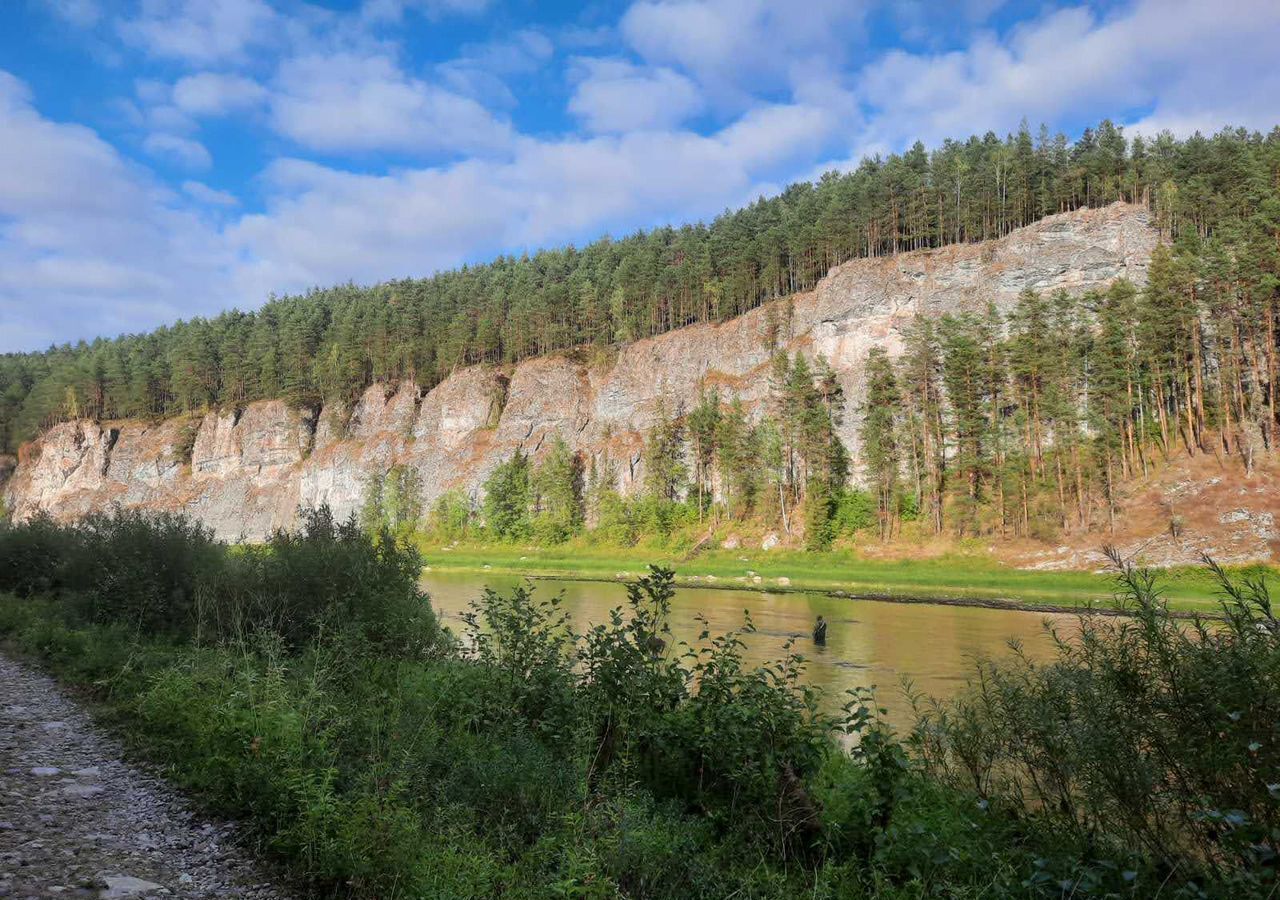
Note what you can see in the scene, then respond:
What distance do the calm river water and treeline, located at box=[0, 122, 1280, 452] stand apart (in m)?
42.3

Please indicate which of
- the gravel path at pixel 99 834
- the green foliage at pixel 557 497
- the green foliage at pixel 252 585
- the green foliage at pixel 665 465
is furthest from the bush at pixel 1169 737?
the green foliage at pixel 557 497

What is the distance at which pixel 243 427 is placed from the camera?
397 feet

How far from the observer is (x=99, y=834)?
6094 millimetres

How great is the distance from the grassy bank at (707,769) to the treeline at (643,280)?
64409mm

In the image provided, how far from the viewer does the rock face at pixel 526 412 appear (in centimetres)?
7194

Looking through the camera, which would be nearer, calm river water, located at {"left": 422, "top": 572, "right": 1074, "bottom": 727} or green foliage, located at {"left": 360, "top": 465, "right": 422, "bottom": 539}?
calm river water, located at {"left": 422, "top": 572, "right": 1074, "bottom": 727}

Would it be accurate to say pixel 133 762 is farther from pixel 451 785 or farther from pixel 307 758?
pixel 451 785

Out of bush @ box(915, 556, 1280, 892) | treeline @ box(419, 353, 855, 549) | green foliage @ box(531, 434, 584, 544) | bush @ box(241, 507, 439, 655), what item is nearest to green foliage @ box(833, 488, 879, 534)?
treeline @ box(419, 353, 855, 549)

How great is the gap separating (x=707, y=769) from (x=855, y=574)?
50.1m

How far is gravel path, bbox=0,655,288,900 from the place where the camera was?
531cm

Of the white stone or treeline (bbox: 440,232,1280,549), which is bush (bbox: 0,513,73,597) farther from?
treeline (bbox: 440,232,1280,549)

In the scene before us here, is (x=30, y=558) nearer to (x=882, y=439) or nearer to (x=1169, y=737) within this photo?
(x=1169, y=737)

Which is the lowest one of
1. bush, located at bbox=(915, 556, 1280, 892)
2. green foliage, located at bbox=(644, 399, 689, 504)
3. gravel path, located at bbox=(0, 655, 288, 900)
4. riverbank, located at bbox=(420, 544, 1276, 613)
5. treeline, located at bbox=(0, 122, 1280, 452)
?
riverbank, located at bbox=(420, 544, 1276, 613)

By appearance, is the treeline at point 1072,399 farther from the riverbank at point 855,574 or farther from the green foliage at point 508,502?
the green foliage at point 508,502
